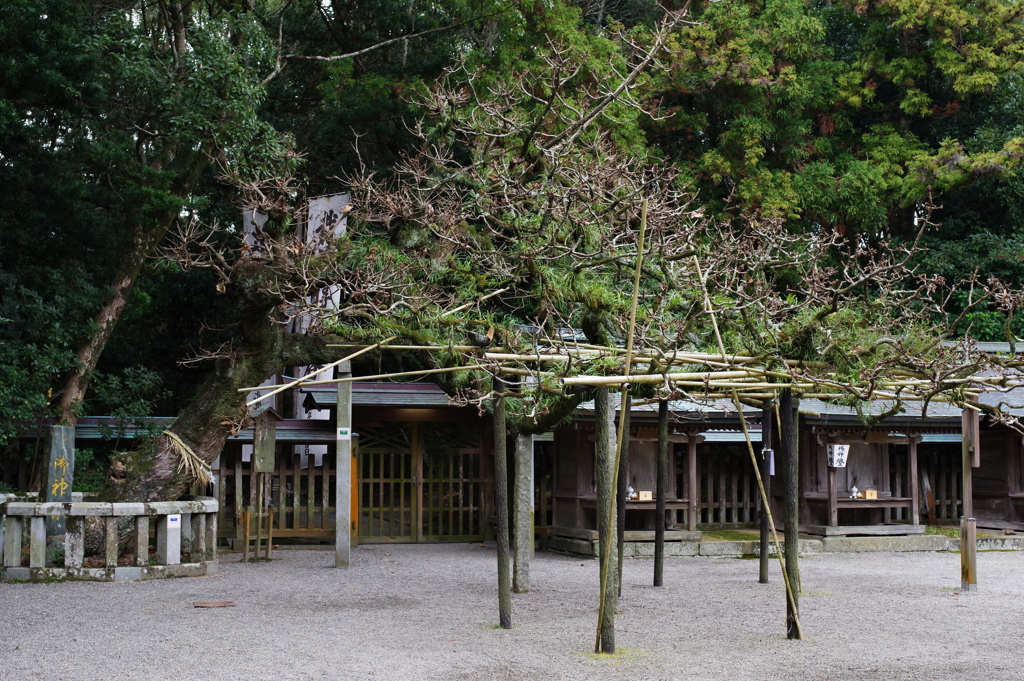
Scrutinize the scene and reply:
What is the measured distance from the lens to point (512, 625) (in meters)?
8.31

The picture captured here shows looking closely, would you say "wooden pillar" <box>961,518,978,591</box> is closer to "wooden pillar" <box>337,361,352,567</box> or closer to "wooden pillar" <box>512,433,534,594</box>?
"wooden pillar" <box>512,433,534,594</box>

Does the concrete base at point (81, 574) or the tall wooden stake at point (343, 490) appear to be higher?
the tall wooden stake at point (343, 490)

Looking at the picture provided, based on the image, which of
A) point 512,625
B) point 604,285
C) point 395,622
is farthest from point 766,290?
point 395,622

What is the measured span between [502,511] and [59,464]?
242 inches

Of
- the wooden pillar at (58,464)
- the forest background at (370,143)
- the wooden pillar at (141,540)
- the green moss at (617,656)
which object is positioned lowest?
the green moss at (617,656)

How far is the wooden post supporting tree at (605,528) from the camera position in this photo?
6805mm

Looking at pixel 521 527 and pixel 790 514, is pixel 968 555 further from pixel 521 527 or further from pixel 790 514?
pixel 521 527

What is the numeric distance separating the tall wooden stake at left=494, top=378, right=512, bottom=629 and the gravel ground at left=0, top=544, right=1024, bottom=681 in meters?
0.23

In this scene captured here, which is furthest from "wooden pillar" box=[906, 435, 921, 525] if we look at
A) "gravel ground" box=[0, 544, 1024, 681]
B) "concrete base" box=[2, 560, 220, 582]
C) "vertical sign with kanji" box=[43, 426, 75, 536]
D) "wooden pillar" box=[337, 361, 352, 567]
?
"vertical sign with kanji" box=[43, 426, 75, 536]

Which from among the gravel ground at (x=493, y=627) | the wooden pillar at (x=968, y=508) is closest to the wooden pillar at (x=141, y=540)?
the gravel ground at (x=493, y=627)

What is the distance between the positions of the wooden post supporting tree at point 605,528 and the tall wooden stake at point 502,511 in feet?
2.91

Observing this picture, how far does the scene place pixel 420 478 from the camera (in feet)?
52.2

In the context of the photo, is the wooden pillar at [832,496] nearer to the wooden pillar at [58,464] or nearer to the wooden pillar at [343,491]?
the wooden pillar at [343,491]

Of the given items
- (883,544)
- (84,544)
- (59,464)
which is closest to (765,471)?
(883,544)
